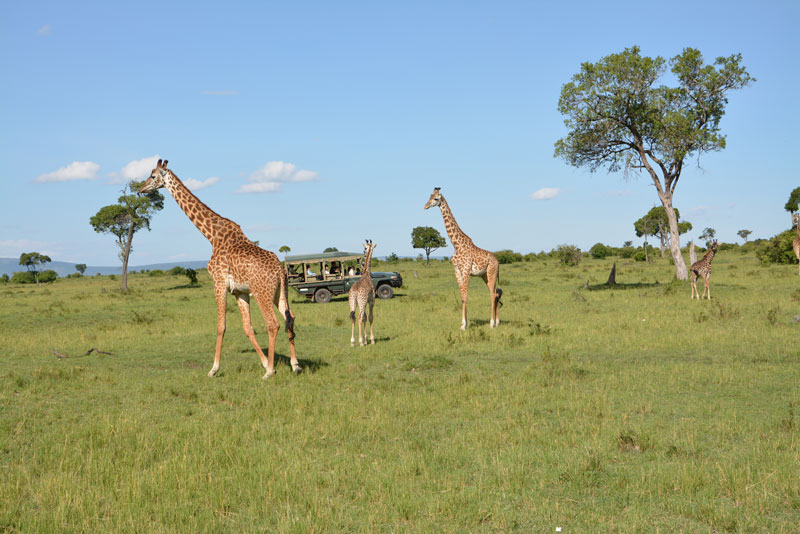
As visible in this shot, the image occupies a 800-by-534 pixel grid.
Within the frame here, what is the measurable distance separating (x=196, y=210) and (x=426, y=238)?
64541 millimetres

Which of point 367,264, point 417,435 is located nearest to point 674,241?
point 367,264

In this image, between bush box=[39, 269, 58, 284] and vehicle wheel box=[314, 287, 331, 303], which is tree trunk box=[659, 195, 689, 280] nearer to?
vehicle wheel box=[314, 287, 331, 303]

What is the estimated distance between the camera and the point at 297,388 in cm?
1049

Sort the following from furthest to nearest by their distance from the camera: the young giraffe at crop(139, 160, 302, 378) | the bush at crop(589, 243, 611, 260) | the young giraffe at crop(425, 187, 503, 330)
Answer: the bush at crop(589, 243, 611, 260) → the young giraffe at crop(425, 187, 503, 330) → the young giraffe at crop(139, 160, 302, 378)

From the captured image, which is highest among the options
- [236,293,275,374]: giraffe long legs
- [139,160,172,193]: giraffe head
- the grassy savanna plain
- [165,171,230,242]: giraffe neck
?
[139,160,172,193]: giraffe head

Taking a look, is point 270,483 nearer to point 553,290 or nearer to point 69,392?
point 69,392

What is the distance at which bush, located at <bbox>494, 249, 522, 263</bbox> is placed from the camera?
72000 mm

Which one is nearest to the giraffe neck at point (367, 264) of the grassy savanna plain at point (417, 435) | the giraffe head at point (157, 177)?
the grassy savanna plain at point (417, 435)

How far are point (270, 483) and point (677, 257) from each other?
1148 inches

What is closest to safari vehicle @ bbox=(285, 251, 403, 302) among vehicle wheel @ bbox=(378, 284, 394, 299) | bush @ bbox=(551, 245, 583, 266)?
vehicle wheel @ bbox=(378, 284, 394, 299)

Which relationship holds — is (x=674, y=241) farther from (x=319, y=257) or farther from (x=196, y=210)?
(x=196, y=210)

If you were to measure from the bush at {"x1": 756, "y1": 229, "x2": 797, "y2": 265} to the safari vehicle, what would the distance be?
32.9 metres

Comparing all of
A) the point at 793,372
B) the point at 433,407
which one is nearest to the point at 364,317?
the point at 433,407

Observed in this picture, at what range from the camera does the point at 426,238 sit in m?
76.6
